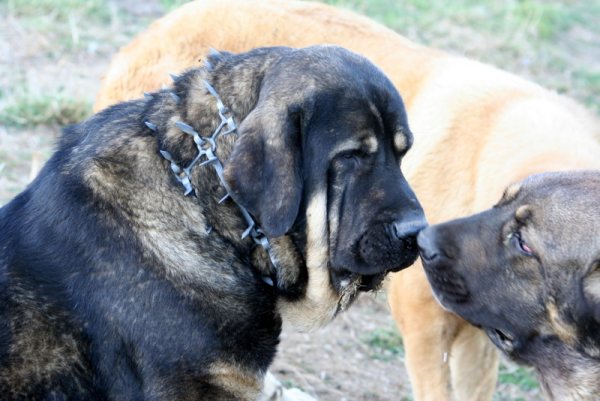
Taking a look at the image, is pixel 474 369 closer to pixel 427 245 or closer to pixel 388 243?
pixel 427 245

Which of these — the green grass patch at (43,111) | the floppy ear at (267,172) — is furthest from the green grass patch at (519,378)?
the green grass patch at (43,111)

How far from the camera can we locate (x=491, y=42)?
1092 centimetres

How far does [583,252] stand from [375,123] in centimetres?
101

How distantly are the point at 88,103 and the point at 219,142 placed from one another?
4077 mm

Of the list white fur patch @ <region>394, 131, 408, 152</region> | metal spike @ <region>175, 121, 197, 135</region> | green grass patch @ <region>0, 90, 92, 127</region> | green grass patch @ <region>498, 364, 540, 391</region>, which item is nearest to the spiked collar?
metal spike @ <region>175, 121, 197, 135</region>

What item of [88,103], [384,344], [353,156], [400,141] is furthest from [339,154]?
[88,103]

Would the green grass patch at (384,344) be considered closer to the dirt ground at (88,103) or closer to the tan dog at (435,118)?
the dirt ground at (88,103)

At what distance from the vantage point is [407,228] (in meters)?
3.93

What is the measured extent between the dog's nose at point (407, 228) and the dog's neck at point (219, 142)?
1.47 ft

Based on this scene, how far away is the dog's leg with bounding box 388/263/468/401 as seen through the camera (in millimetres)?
4977

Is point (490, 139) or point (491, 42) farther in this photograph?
point (491, 42)

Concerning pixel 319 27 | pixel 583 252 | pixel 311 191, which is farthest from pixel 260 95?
pixel 319 27

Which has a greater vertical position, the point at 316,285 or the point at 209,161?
the point at 209,161

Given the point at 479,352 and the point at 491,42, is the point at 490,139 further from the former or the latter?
the point at 491,42
